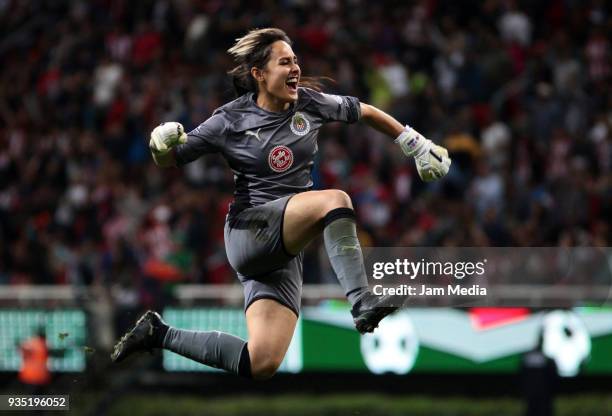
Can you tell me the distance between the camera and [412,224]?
45.0ft

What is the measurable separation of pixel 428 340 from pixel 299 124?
6105mm

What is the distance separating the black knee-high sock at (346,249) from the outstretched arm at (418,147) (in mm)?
713

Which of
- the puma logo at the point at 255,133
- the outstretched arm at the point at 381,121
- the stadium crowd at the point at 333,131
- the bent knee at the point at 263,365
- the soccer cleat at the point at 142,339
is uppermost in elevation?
the stadium crowd at the point at 333,131

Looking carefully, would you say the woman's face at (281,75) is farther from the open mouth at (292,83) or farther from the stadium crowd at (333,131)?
the stadium crowd at (333,131)

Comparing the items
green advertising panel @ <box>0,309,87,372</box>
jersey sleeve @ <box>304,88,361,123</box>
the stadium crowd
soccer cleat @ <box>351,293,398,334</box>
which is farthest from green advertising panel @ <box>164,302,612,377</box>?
soccer cleat @ <box>351,293,398,334</box>

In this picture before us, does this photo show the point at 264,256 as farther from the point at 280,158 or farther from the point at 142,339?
the point at 142,339

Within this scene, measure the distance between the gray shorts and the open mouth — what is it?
1.95 feet

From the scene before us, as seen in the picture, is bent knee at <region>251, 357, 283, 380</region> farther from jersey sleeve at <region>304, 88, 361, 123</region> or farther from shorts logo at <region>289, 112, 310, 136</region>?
jersey sleeve at <region>304, 88, 361, 123</region>

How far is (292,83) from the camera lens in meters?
6.95

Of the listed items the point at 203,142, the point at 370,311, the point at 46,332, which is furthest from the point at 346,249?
the point at 46,332

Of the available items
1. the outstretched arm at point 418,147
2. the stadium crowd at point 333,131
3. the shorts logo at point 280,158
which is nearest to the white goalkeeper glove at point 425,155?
the outstretched arm at point 418,147

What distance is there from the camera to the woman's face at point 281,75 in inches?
273

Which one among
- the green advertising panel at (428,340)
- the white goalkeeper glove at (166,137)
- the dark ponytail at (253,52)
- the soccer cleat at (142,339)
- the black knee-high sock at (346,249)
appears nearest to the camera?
the black knee-high sock at (346,249)

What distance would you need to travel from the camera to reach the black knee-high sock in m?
6.55
